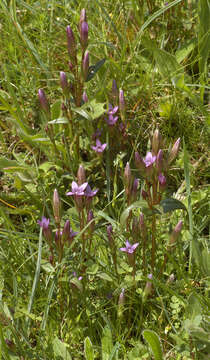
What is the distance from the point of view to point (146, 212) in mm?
2021

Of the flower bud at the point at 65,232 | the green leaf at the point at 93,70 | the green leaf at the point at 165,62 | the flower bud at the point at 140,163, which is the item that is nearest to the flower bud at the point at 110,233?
the flower bud at the point at 65,232

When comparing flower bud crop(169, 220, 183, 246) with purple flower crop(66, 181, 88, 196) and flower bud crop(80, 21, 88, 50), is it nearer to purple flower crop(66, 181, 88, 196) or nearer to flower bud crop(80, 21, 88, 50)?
purple flower crop(66, 181, 88, 196)

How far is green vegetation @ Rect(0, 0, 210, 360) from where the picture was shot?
2.00m

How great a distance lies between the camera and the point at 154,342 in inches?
71.5

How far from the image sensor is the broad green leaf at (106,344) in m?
1.98

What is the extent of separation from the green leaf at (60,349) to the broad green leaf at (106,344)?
0.15m

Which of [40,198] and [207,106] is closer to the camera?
[40,198]

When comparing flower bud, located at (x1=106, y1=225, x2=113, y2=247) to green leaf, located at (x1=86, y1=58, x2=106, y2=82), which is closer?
flower bud, located at (x1=106, y1=225, x2=113, y2=247)

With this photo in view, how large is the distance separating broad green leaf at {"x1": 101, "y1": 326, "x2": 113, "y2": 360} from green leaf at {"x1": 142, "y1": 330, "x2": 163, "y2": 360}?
226mm

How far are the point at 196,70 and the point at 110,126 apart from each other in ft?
2.89

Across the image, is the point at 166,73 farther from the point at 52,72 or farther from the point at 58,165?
the point at 58,165

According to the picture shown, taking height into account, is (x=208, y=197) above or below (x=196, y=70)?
below

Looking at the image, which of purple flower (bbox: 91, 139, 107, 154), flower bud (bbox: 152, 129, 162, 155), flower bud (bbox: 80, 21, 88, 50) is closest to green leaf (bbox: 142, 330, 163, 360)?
flower bud (bbox: 152, 129, 162, 155)

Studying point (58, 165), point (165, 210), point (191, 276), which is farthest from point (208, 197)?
point (58, 165)
